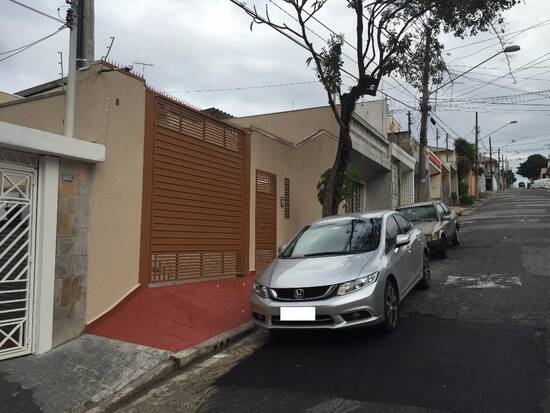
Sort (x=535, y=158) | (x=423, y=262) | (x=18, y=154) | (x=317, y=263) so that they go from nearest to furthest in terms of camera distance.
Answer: (x=18, y=154) → (x=317, y=263) → (x=423, y=262) → (x=535, y=158)

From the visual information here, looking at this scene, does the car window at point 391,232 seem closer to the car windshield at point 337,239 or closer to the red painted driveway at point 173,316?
the car windshield at point 337,239

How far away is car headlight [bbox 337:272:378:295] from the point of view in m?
→ 6.06

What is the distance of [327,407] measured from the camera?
14.8 ft

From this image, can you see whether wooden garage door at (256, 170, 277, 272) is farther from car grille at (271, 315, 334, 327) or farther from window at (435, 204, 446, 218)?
car grille at (271, 315, 334, 327)

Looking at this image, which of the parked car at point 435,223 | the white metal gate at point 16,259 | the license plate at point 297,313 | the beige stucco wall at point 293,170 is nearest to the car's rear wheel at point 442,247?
the parked car at point 435,223

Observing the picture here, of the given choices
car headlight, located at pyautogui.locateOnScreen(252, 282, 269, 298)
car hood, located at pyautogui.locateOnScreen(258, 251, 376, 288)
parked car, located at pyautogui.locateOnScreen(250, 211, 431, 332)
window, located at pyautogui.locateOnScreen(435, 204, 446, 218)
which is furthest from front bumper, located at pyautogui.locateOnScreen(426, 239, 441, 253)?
car headlight, located at pyautogui.locateOnScreen(252, 282, 269, 298)

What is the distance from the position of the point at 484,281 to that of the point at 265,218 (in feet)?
15.4

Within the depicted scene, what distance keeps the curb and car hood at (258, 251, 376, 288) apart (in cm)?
91

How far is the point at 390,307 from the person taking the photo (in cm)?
655

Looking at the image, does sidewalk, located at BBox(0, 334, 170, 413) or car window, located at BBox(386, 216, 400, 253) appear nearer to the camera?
sidewalk, located at BBox(0, 334, 170, 413)

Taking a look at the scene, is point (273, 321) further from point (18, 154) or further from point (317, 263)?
point (18, 154)

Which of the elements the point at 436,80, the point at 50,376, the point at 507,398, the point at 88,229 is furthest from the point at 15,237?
the point at 436,80

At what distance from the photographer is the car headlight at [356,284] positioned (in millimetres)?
6062

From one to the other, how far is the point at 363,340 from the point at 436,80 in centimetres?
975
